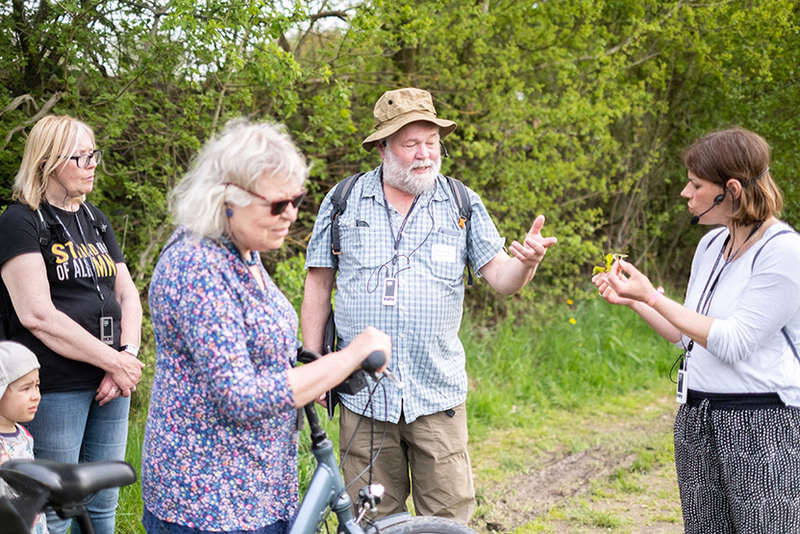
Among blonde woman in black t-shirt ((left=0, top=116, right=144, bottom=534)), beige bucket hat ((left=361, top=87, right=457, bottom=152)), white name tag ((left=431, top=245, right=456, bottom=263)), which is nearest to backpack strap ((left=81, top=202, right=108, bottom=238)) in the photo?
blonde woman in black t-shirt ((left=0, top=116, right=144, bottom=534))

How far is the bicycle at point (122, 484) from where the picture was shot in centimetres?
167

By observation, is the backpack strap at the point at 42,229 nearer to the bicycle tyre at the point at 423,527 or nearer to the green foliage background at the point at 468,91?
the green foliage background at the point at 468,91

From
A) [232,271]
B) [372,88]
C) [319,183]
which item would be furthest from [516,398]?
[232,271]

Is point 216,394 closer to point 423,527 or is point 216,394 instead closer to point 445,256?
point 423,527

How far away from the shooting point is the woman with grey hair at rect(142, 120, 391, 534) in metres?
1.67

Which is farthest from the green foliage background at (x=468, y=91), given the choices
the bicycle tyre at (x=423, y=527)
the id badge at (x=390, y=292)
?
the bicycle tyre at (x=423, y=527)

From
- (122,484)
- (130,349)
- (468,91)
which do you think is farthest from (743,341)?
(468,91)

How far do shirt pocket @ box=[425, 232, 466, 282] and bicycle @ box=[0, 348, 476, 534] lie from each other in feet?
2.48

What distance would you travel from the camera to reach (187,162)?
15.4 ft

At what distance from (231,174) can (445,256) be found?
1.16 meters

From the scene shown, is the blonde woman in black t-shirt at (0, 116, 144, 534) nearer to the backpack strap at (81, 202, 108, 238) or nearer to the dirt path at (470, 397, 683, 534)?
the backpack strap at (81, 202, 108, 238)

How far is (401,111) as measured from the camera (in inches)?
110

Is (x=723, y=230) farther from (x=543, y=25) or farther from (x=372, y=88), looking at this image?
(x=543, y=25)

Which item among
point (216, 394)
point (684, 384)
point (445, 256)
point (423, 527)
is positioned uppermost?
point (445, 256)
